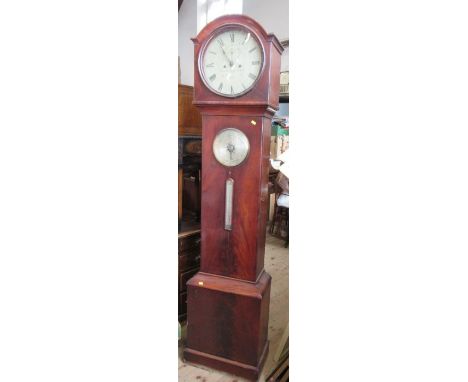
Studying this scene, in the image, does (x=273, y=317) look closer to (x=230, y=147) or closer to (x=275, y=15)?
(x=230, y=147)

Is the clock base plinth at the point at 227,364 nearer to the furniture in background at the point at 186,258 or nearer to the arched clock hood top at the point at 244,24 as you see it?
the furniture in background at the point at 186,258

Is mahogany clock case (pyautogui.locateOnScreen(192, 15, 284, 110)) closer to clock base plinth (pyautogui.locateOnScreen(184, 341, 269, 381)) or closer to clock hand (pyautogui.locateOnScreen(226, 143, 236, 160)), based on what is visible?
clock hand (pyautogui.locateOnScreen(226, 143, 236, 160))

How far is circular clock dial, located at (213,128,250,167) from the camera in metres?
1.43

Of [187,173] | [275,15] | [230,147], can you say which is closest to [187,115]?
[187,173]

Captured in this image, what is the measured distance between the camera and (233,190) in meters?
1.48

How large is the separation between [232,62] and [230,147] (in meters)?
0.34

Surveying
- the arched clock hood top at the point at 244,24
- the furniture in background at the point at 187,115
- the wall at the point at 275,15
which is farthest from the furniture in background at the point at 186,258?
the wall at the point at 275,15

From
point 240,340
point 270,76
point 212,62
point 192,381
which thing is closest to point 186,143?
point 212,62

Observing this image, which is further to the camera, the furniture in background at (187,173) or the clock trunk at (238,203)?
the furniture in background at (187,173)

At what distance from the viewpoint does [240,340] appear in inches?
60.9

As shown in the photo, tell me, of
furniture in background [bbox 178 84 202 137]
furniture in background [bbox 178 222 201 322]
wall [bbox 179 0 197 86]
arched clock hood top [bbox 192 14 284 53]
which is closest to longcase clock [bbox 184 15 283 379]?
arched clock hood top [bbox 192 14 284 53]

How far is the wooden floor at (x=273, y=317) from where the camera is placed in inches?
62.5
